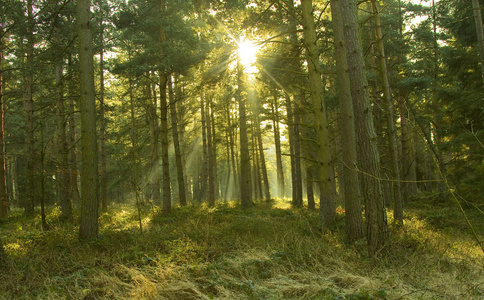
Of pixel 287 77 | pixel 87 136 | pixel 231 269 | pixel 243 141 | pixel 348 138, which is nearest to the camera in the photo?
pixel 231 269

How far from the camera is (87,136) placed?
7.58 meters

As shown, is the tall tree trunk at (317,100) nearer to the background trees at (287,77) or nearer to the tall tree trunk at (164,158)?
the background trees at (287,77)

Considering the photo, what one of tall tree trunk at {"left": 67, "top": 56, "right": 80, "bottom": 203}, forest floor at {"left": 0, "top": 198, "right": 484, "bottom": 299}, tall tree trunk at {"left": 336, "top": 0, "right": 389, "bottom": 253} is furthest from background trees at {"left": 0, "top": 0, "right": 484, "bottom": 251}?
forest floor at {"left": 0, "top": 198, "right": 484, "bottom": 299}

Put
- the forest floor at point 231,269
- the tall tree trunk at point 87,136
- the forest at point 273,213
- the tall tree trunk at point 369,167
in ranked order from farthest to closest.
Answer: the tall tree trunk at point 87,136
the tall tree trunk at point 369,167
the forest at point 273,213
the forest floor at point 231,269

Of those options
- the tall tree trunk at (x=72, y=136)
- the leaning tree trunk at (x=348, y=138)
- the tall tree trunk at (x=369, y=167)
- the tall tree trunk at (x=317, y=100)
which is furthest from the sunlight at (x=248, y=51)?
the tall tree trunk at (x=72, y=136)

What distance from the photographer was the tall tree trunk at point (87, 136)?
748 centimetres

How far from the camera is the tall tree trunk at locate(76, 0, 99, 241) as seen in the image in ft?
24.5

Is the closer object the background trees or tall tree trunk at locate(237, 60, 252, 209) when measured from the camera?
the background trees

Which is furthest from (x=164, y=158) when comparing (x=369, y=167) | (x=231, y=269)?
(x=369, y=167)

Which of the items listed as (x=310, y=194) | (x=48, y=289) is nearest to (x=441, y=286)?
(x=48, y=289)

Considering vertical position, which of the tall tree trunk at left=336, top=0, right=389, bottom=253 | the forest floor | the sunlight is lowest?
Result: the forest floor

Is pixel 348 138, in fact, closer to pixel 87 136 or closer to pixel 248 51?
pixel 248 51

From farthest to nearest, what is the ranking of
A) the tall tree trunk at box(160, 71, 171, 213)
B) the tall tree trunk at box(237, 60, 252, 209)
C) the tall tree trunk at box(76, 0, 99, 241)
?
1. the tall tree trunk at box(237, 60, 252, 209)
2. the tall tree trunk at box(160, 71, 171, 213)
3. the tall tree trunk at box(76, 0, 99, 241)

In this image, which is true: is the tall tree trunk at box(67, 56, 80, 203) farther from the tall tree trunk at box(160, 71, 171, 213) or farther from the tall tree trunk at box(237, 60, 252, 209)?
the tall tree trunk at box(237, 60, 252, 209)
